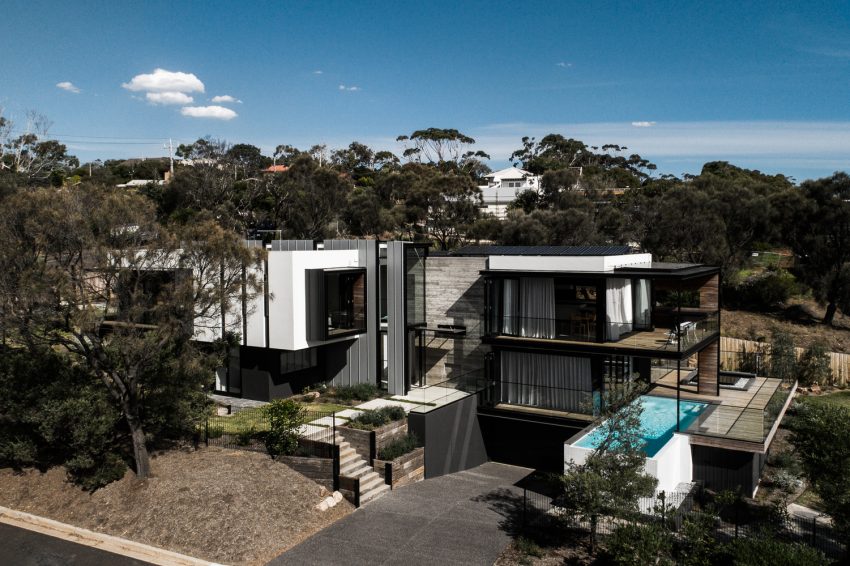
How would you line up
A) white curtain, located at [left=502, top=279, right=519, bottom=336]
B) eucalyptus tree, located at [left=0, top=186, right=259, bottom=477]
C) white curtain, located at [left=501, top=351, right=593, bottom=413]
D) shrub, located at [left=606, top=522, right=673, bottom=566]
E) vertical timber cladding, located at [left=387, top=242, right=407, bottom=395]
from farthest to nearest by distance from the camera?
1. vertical timber cladding, located at [left=387, top=242, right=407, bottom=395]
2. white curtain, located at [left=502, top=279, right=519, bottom=336]
3. white curtain, located at [left=501, top=351, right=593, bottom=413]
4. eucalyptus tree, located at [left=0, top=186, right=259, bottom=477]
5. shrub, located at [left=606, top=522, right=673, bottom=566]

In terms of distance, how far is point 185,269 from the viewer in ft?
54.7

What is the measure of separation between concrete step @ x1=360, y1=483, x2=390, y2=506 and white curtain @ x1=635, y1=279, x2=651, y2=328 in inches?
386

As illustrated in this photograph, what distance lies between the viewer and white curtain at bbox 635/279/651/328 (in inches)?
853

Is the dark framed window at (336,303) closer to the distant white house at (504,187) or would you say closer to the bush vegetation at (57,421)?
the bush vegetation at (57,421)

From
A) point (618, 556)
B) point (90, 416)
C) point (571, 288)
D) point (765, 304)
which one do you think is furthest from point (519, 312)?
point (765, 304)

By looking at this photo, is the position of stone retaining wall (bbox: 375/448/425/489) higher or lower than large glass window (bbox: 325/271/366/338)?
lower

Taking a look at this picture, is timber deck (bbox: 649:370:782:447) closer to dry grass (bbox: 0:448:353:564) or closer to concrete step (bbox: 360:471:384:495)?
concrete step (bbox: 360:471:384:495)

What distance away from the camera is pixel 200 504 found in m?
15.8

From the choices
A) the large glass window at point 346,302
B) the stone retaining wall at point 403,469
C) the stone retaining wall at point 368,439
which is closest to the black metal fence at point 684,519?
the stone retaining wall at point 403,469

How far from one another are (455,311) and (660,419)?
7.74 meters

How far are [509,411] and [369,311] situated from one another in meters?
6.33

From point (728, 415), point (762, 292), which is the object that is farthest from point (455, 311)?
point (762, 292)

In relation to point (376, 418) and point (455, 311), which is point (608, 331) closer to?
point (455, 311)

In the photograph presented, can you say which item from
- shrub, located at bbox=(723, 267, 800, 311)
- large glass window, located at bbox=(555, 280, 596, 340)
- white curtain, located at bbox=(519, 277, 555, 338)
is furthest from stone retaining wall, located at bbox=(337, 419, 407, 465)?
shrub, located at bbox=(723, 267, 800, 311)
